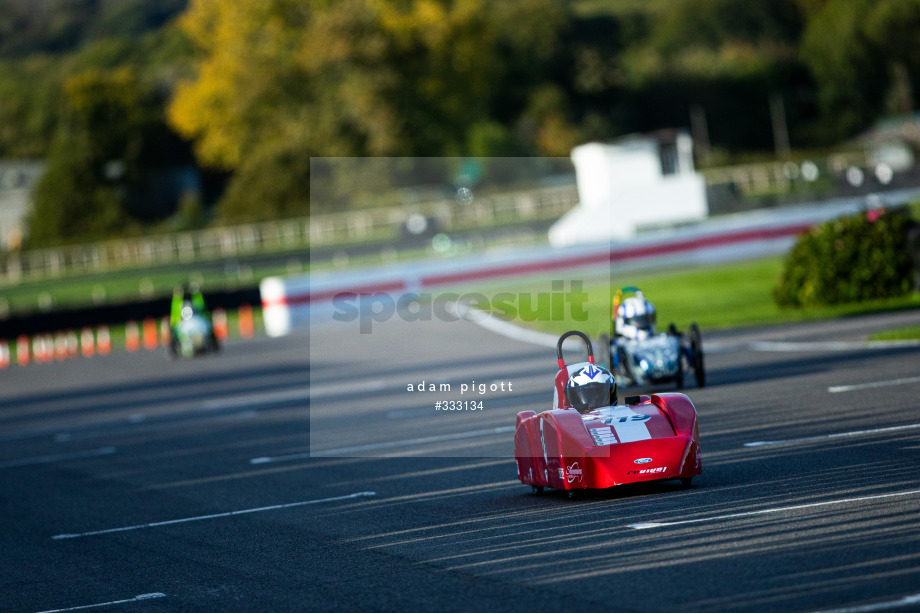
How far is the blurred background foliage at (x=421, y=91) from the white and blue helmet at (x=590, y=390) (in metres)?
43.7

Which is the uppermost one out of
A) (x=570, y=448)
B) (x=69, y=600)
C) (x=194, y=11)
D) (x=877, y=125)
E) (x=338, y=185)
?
(x=194, y=11)

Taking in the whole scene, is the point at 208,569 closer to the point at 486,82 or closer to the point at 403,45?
the point at 403,45

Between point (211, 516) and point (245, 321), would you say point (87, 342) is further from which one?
point (211, 516)

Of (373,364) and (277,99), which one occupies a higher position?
(277,99)

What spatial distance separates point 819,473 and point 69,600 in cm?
468

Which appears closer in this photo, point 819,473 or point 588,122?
point 819,473

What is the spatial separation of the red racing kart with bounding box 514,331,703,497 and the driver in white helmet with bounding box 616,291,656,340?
4.93 metres

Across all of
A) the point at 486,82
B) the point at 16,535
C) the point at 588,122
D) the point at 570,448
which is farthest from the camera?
the point at 588,122

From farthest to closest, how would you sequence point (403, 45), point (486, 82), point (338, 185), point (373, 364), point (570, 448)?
point (486, 82) < point (403, 45) < point (338, 185) < point (373, 364) < point (570, 448)

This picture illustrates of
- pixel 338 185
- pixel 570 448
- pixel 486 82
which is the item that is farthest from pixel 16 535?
pixel 486 82

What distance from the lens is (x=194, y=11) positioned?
77.2 m

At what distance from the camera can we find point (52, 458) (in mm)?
15227

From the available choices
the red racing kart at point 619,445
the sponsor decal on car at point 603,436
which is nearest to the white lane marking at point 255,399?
the red racing kart at point 619,445

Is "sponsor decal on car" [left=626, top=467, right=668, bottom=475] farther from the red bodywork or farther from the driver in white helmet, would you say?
the driver in white helmet
